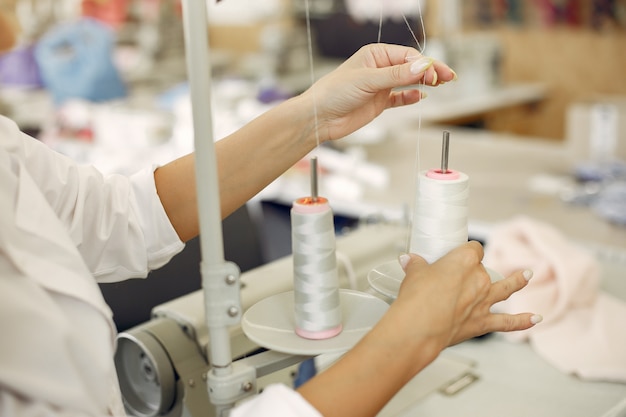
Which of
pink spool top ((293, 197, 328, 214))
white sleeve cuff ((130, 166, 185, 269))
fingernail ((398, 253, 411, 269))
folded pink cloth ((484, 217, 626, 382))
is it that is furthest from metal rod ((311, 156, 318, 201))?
folded pink cloth ((484, 217, 626, 382))

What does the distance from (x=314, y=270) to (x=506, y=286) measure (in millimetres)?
227

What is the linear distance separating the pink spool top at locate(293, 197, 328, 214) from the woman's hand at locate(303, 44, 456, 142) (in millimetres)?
173

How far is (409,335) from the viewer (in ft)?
2.57

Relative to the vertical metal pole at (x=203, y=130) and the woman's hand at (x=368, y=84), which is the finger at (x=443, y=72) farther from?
the vertical metal pole at (x=203, y=130)

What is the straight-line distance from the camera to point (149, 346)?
3.53 feet

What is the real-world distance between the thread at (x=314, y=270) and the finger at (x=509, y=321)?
0.19 meters

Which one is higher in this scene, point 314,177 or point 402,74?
point 402,74

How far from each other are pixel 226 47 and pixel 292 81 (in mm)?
1876

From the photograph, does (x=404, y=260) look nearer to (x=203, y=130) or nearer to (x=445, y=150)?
(x=445, y=150)

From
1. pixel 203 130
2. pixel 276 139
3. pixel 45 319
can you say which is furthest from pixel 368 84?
pixel 45 319

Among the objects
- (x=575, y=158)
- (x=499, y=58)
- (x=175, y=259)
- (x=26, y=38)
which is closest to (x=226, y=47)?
(x=26, y=38)

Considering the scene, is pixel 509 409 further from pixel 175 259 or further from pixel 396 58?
pixel 175 259

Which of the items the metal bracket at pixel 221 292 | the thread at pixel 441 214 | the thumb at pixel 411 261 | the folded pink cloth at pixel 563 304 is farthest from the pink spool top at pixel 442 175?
the folded pink cloth at pixel 563 304

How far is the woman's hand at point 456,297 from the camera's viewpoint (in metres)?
0.79
